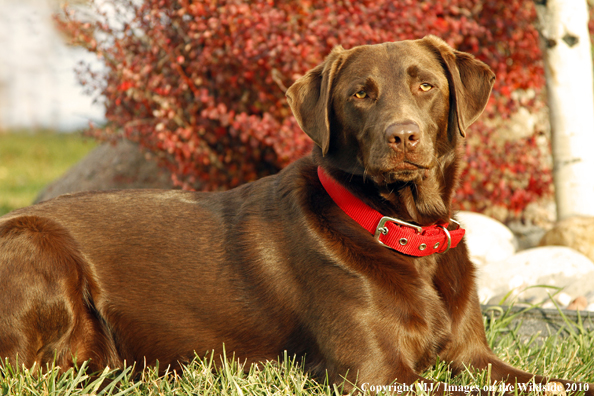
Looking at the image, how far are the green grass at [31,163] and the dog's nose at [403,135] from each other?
6.83 m

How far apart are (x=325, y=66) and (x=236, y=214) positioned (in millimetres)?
841

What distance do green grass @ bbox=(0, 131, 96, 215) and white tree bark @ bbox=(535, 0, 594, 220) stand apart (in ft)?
20.4

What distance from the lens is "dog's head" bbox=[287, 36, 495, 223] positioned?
261cm

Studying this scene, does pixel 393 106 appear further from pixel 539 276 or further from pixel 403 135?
pixel 539 276

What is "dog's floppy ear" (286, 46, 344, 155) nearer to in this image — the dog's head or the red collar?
the dog's head

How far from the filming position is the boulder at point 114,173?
6.58 meters

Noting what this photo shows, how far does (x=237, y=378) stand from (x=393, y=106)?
1.35 meters

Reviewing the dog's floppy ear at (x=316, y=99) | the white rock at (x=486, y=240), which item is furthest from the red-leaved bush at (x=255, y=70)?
the dog's floppy ear at (x=316, y=99)

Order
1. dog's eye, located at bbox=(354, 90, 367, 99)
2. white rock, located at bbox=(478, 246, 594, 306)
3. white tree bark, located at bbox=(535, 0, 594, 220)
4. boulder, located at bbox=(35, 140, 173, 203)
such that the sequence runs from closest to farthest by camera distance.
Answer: dog's eye, located at bbox=(354, 90, 367, 99)
white rock, located at bbox=(478, 246, 594, 306)
white tree bark, located at bbox=(535, 0, 594, 220)
boulder, located at bbox=(35, 140, 173, 203)

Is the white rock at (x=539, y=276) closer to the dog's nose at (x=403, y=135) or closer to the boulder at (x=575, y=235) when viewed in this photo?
the boulder at (x=575, y=235)

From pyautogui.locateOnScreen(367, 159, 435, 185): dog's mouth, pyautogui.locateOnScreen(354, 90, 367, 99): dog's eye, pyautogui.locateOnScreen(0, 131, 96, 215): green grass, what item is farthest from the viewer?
pyautogui.locateOnScreen(0, 131, 96, 215): green grass

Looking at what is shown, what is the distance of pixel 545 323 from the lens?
3350 millimetres

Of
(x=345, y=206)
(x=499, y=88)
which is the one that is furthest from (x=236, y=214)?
(x=499, y=88)

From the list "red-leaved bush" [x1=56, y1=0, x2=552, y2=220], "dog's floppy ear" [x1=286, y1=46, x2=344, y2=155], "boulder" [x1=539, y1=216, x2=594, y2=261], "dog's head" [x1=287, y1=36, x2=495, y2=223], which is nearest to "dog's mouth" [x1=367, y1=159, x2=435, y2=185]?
"dog's head" [x1=287, y1=36, x2=495, y2=223]
